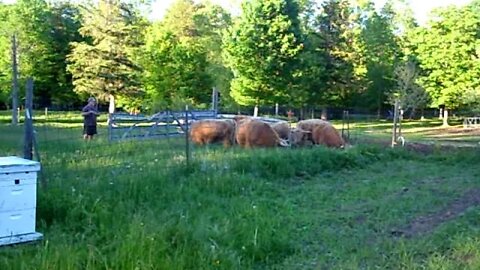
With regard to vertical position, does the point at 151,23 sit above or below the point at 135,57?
above

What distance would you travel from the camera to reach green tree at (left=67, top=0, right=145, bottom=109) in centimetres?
3572

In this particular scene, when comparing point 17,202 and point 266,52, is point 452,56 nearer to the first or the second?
point 266,52

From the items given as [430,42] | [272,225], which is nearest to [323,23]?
[430,42]

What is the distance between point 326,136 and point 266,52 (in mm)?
18400

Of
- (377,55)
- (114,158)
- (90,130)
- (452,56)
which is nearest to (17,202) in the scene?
(114,158)

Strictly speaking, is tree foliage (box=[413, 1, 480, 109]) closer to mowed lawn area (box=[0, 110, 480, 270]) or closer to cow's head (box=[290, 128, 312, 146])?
cow's head (box=[290, 128, 312, 146])

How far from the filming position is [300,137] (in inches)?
648

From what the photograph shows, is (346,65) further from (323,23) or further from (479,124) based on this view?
(479,124)

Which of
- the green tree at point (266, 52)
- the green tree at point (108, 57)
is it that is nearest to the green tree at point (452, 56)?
the green tree at point (266, 52)

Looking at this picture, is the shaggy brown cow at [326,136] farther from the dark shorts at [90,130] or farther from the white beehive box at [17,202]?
the white beehive box at [17,202]

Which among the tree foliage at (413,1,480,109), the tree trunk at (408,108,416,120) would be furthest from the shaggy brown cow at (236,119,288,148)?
the tree trunk at (408,108,416,120)

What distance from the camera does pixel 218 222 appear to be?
21.1ft

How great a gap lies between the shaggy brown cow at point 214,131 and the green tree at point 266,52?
58.6ft

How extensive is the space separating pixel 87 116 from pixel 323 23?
28.4 metres
